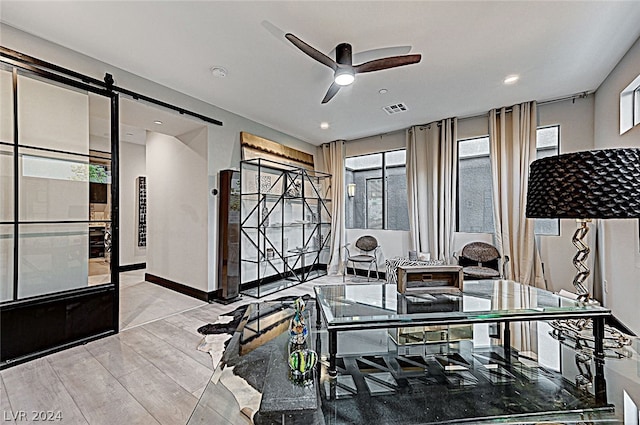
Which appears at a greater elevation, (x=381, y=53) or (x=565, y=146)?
(x=381, y=53)

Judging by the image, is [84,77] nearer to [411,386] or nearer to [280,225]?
[280,225]

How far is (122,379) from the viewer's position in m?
2.18

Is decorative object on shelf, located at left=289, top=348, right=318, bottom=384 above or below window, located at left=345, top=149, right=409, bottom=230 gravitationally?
below

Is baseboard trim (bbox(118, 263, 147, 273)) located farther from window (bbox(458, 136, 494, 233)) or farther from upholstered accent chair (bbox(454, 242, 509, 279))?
window (bbox(458, 136, 494, 233))

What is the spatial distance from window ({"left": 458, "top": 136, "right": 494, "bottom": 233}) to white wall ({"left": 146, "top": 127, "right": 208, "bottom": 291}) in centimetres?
425

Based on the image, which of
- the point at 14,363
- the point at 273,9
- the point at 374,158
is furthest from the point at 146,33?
the point at 374,158

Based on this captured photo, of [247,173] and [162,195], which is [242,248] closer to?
[247,173]

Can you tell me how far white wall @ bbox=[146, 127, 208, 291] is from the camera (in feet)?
14.2

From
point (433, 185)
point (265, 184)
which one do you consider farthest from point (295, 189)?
point (433, 185)

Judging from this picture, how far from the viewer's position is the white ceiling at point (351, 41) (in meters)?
2.23

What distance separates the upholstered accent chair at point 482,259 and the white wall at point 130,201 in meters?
6.72

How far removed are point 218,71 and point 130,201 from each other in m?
4.73

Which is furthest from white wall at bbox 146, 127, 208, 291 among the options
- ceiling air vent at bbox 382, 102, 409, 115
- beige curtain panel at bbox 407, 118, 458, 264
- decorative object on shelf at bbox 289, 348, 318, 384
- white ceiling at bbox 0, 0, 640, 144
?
beige curtain panel at bbox 407, 118, 458, 264

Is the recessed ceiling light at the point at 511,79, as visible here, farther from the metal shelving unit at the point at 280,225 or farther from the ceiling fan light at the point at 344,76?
the metal shelving unit at the point at 280,225
